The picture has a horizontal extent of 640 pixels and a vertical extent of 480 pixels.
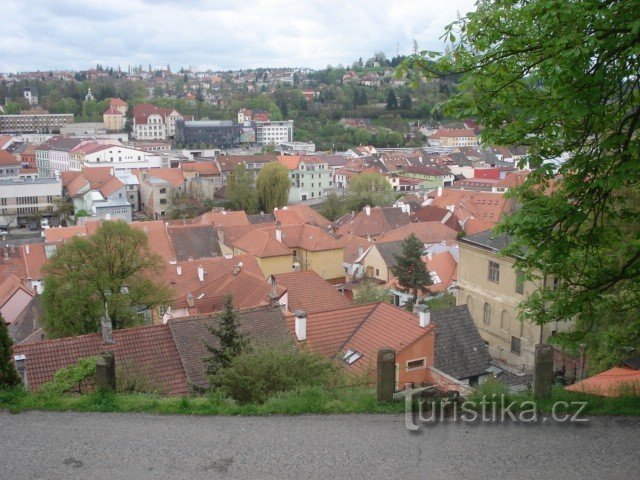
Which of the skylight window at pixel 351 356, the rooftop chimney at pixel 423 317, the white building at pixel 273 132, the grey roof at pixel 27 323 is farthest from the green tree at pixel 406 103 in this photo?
the skylight window at pixel 351 356

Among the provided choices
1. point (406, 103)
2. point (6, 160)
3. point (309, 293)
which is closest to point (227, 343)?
point (309, 293)

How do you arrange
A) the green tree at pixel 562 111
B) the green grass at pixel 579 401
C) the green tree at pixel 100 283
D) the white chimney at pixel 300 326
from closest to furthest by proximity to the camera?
the green tree at pixel 562 111
the green grass at pixel 579 401
the white chimney at pixel 300 326
the green tree at pixel 100 283

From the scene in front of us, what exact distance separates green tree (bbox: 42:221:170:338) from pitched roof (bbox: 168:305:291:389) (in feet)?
19.6

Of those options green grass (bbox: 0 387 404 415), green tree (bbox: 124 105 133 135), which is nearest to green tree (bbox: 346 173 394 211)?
green grass (bbox: 0 387 404 415)

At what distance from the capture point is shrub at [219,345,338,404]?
10.0m

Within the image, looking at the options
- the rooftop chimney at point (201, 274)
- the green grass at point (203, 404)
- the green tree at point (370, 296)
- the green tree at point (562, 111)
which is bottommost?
the green tree at point (370, 296)

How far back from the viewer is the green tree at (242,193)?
62.3 metres

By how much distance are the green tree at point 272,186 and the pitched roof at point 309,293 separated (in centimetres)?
3868

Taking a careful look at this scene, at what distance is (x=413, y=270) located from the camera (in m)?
28.9

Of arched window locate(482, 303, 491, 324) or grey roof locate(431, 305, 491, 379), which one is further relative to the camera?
arched window locate(482, 303, 491, 324)

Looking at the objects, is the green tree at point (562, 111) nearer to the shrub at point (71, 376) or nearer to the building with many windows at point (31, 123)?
the shrub at point (71, 376)

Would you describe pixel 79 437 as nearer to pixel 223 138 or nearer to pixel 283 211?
pixel 283 211

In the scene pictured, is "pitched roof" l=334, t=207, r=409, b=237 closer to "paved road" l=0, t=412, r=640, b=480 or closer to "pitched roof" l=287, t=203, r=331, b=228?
"pitched roof" l=287, t=203, r=331, b=228

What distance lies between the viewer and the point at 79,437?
782 cm
